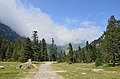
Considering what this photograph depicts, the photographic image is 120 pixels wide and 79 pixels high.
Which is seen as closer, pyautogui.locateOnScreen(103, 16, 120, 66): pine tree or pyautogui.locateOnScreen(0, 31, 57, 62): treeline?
pyautogui.locateOnScreen(103, 16, 120, 66): pine tree

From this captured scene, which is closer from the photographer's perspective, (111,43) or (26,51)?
(111,43)

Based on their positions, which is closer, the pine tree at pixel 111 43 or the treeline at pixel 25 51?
the pine tree at pixel 111 43

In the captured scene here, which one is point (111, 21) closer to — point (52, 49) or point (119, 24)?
point (119, 24)

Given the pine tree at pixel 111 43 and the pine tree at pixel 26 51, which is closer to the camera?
the pine tree at pixel 111 43

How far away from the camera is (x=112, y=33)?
82875 mm

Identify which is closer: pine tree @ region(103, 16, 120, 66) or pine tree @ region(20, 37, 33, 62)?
pine tree @ region(103, 16, 120, 66)

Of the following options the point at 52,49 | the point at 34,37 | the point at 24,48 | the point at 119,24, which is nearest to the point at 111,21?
the point at 119,24

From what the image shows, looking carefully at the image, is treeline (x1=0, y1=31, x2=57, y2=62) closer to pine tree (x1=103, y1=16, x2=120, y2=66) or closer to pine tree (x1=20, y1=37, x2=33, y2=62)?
pine tree (x1=20, y1=37, x2=33, y2=62)

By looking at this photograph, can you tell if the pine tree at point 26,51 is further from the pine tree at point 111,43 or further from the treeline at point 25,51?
the pine tree at point 111,43

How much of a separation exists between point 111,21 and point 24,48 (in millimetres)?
58001

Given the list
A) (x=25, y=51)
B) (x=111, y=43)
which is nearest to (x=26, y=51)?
(x=25, y=51)

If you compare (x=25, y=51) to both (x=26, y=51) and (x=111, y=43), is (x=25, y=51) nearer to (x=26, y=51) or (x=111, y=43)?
(x=26, y=51)

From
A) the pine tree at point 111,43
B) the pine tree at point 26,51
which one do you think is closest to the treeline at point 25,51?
the pine tree at point 26,51

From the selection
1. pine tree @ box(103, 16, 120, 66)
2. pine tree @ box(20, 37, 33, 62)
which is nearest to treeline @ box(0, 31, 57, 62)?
pine tree @ box(20, 37, 33, 62)
